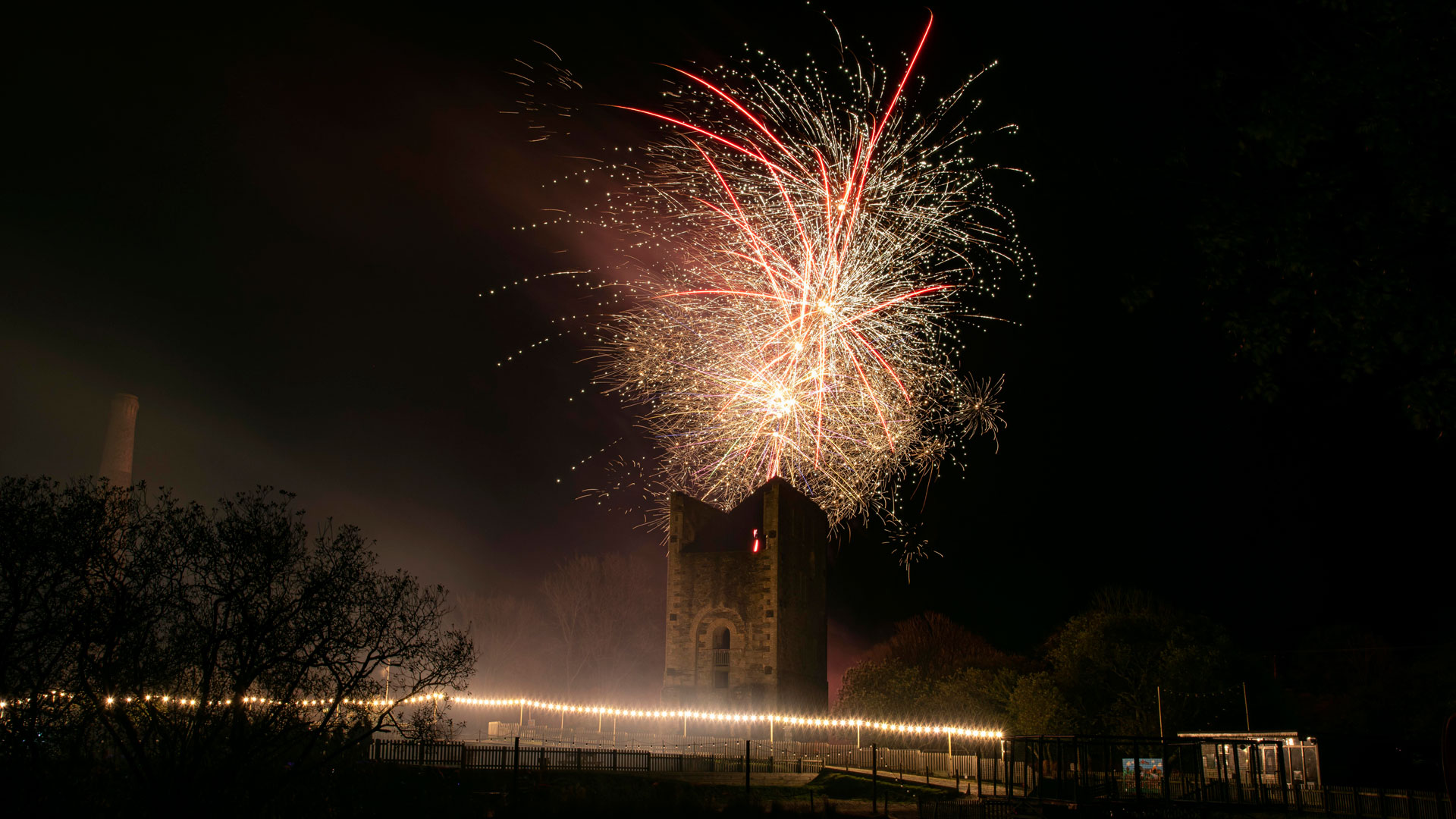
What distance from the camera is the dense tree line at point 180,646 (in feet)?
40.4

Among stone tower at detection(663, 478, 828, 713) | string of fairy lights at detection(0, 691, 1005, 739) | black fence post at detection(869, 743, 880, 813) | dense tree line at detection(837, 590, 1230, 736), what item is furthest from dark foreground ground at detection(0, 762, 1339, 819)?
dense tree line at detection(837, 590, 1230, 736)

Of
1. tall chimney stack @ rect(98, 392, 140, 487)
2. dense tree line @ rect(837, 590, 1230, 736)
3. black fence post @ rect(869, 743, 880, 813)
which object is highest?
Result: tall chimney stack @ rect(98, 392, 140, 487)

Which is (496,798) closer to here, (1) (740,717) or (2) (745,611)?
(1) (740,717)

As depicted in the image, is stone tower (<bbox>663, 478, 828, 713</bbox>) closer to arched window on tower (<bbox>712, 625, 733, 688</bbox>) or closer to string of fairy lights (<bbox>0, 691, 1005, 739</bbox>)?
arched window on tower (<bbox>712, 625, 733, 688</bbox>)

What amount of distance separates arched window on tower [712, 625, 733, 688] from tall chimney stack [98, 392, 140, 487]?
2352cm

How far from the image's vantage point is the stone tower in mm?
37938

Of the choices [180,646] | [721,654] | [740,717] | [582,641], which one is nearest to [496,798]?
[180,646]

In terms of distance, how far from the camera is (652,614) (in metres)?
61.8

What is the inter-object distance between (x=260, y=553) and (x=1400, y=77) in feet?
51.7

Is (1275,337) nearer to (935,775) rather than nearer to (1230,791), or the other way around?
(1230,791)

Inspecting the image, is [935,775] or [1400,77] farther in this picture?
[935,775]

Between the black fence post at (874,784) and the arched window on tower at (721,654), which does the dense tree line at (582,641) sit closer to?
the arched window on tower at (721,654)

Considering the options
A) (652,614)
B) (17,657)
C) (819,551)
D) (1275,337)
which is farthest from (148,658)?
(652,614)

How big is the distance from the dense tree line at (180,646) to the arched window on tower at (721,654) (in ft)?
81.3
